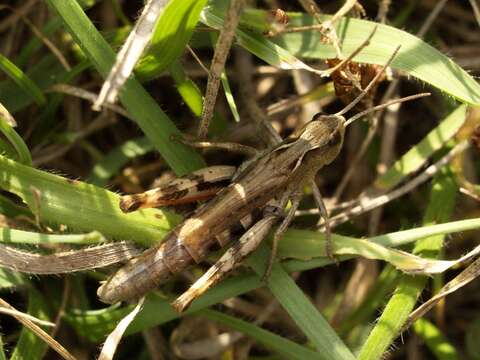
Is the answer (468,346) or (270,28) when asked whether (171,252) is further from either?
(468,346)

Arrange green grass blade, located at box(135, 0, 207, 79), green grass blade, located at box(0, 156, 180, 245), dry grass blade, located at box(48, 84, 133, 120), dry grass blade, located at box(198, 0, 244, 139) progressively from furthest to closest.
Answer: dry grass blade, located at box(48, 84, 133, 120) < green grass blade, located at box(0, 156, 180, 245) < green grass blade, located at box(135, 0, 207, 79) < dry grass blade, located at box(198, 0, 244, 139)

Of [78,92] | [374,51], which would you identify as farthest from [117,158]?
[374,51]

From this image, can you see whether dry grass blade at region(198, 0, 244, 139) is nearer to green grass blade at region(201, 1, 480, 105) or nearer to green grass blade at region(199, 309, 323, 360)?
green grass blade at region(201, 1, 480, 105)

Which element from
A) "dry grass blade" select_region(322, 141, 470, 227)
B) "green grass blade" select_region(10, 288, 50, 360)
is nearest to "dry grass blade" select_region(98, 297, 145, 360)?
"green grass blade" select_region(10, 288, 50, 360)

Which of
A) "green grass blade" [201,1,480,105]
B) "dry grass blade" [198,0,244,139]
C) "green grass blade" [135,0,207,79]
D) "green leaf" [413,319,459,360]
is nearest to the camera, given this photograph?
"dry grass blade" [198,0,244,139]

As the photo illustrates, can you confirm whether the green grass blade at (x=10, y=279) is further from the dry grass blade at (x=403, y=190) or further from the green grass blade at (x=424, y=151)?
the green grass blade at (x=424, y=151)

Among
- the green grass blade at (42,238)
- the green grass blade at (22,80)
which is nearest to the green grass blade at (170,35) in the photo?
the green grass blade at (22,80)
